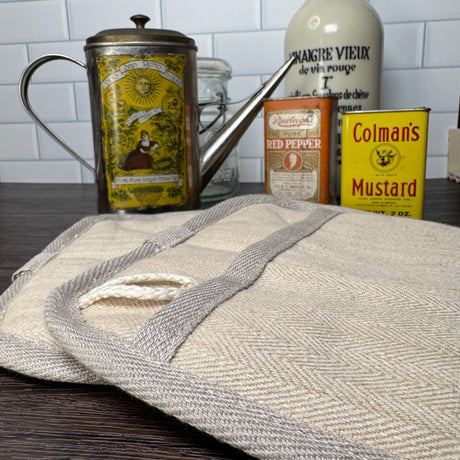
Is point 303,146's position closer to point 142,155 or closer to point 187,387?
point 142,155

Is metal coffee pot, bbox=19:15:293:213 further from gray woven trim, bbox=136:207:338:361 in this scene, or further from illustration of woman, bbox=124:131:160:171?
gray woven trim, bbox=136:207:338:361

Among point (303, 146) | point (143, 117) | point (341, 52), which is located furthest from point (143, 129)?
point (341, 52)

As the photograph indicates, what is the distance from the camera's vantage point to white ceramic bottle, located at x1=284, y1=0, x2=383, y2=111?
59 centimetres

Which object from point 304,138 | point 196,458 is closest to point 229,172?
point 304,138

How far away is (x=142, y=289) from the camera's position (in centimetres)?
23

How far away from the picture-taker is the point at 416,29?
2.40 feet

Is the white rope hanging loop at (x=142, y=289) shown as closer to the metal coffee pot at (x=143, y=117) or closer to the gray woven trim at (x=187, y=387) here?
the gray woven trim at (x=187, y=387)

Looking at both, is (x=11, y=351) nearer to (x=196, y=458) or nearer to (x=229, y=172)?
(x=196, y=458)

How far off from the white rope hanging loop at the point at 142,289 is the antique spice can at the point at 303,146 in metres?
0.28

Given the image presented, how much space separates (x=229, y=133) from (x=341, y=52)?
169 millimetres

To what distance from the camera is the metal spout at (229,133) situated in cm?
55

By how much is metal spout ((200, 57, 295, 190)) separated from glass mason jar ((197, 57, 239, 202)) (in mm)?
65

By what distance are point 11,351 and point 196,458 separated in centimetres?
10

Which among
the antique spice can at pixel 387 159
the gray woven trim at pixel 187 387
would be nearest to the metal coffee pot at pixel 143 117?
the antique spice can at pixel 387 159
